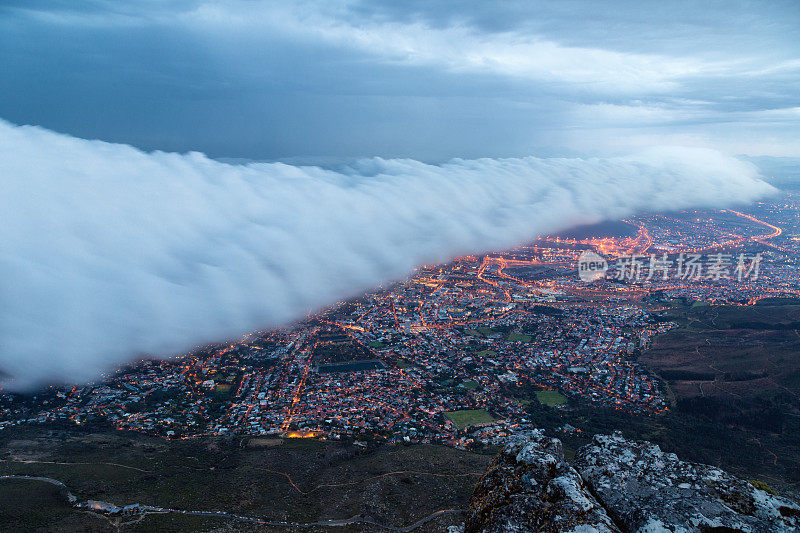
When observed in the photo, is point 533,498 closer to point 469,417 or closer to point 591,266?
point 469,417

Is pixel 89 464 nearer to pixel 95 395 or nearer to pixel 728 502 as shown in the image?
pixel 95 395

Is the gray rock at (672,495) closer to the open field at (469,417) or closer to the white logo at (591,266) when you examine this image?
the open field at (469,417)

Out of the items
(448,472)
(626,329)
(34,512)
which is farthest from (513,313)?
(34,512)

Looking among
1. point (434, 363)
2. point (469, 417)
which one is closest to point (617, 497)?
point (469, 417)
